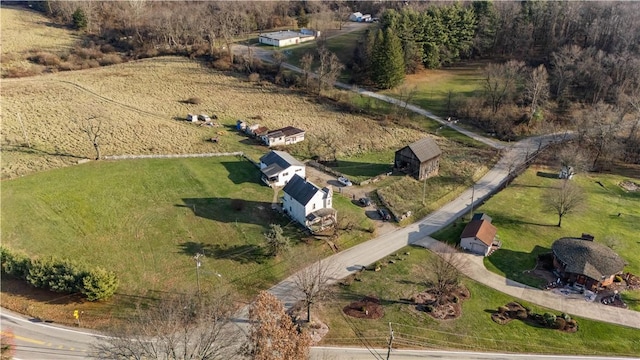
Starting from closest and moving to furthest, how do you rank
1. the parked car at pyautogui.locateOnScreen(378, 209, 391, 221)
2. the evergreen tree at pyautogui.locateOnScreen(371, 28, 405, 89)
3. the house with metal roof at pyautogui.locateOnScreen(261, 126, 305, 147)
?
1. the parked car at pyautogui.locateOnScreen(378, 209, 391, 221)
2. the house with metal roof at pyautogui.locateOnScreen(261, 126, 305, 147)
3. the evergreen tree at pyautogui.locateOnScreen(371, 28, 405, 89)

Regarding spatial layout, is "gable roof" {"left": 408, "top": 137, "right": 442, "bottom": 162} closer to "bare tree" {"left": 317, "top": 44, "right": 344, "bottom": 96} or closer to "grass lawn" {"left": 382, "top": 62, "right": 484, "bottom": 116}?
"grass lawn" {"left": 382, "top": 62, "right": 484, "bottom": 116}

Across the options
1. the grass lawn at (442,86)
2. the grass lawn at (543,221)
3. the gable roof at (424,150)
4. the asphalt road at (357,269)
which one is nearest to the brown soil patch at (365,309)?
the asphalt road at (357,269)

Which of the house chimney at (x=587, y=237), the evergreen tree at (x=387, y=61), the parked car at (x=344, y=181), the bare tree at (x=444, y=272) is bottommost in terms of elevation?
the bare tree at (x=444, y=272)

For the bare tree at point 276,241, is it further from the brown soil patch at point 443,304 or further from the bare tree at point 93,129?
the bare tree at point 93,129

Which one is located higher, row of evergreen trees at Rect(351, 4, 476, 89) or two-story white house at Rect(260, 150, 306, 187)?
row of evergreen trees at Rect(351, 4, 476, 89)

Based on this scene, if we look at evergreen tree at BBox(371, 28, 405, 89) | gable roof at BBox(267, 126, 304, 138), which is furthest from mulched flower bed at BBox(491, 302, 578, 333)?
evergreen tree at BBox(371, 28, 405, 89)

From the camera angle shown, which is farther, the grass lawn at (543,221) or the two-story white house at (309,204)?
the two-story white house at (309,204)

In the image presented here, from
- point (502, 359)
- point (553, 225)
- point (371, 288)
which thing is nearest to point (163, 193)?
point (371, 288)
